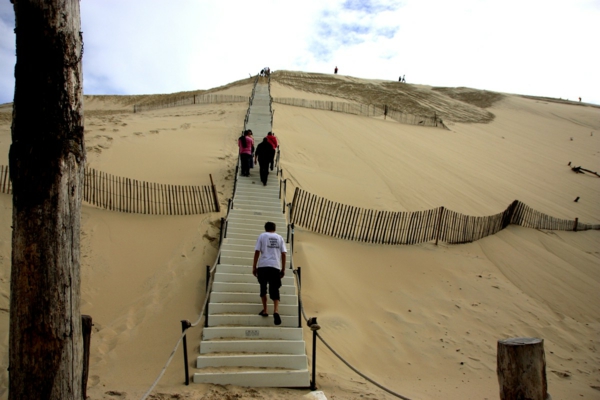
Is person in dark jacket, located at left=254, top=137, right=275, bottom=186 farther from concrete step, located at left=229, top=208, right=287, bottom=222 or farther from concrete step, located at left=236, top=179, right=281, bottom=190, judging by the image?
concrete step, located at left=229, top=208, right=287, bottom=222

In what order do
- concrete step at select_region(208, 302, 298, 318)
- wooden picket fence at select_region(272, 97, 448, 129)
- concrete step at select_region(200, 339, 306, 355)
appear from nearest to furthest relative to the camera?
concrete step at select_region(200, 339, 306, 355), concrete step at select_region(208, 302, 298, 318), wooden picket fence at select_region(272, 97, 448, 129)

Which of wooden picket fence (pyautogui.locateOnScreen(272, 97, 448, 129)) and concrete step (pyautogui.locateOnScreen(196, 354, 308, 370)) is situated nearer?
concrete step (pyautogui.locateOnScreen(196, 354, 308, 370))

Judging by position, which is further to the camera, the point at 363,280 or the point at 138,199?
the point at 138,199

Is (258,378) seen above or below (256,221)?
below

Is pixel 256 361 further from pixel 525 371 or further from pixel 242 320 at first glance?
pixel 525 371

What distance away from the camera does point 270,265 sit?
5754 millimetres

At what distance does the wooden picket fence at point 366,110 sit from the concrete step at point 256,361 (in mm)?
24560

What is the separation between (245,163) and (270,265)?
240 inches

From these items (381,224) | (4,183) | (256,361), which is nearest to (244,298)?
(256,361)

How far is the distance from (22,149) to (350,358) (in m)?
4.87

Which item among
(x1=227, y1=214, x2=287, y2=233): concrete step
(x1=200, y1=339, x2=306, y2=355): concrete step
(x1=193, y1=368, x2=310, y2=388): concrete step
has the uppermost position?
(x1=227, y1=214, x2=287, y2=233): concrete step

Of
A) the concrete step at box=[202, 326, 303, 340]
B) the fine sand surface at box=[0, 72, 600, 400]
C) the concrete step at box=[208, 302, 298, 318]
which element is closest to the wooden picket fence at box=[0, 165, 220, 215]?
the fine sand surface at box=[0, 72, 600, 400]

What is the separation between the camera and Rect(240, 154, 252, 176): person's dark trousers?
11406 mm

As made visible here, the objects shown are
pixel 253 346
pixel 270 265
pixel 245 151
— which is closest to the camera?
pixel 253 346
